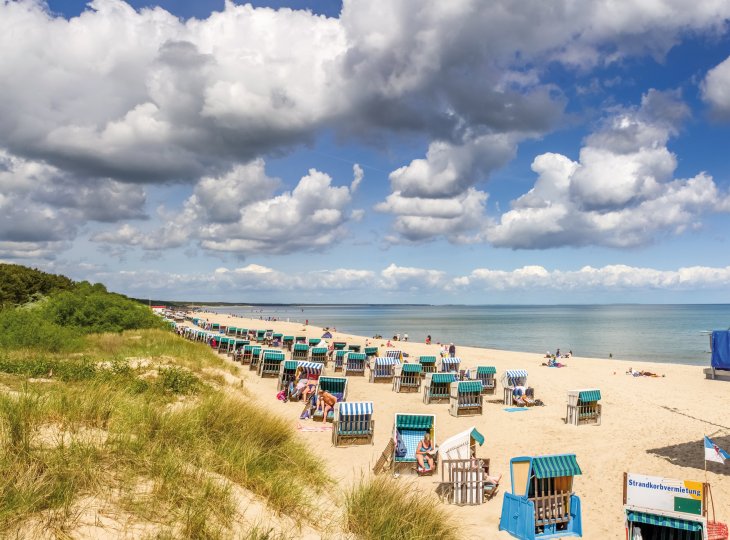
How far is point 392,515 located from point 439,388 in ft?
35.7

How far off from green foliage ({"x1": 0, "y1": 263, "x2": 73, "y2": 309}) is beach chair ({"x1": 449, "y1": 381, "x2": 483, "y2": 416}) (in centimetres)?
4497

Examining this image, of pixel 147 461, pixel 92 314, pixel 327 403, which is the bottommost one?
pixel 327 403

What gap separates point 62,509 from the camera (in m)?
3.76

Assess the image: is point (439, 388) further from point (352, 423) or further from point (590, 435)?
point (352, 423)

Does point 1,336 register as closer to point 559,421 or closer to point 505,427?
point 505,427

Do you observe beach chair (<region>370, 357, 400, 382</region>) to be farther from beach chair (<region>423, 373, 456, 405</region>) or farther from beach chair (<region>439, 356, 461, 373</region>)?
beach chair (<region>423, 373, 456, 405</region>)

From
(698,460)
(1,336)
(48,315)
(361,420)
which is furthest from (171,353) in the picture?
(698,460)

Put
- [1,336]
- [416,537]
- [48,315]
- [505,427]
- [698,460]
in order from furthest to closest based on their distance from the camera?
[48,315] → [1,336] → [505,427] → [698,460] → [416,537]

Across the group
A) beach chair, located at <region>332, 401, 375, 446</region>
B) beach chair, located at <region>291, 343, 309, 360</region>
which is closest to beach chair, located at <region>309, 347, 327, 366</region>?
beach chair, located at <region>291, 343, 309, 360</region>

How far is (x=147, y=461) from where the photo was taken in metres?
4.72

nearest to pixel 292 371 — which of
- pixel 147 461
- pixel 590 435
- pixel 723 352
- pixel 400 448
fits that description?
pixel 400 448

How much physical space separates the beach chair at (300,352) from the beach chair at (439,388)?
10.2m

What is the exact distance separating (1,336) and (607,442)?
19073 mm

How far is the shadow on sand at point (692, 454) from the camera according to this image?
895 cm
